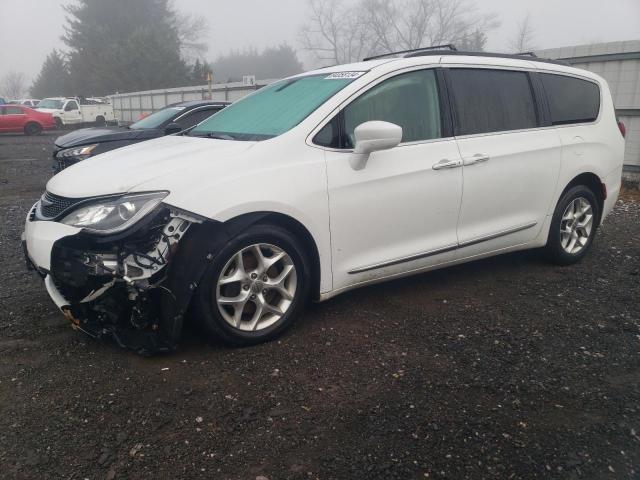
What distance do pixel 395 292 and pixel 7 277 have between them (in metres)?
3.21

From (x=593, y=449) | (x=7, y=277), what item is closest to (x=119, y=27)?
(x=7, y=277)

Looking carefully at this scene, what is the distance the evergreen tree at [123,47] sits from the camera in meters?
43.2

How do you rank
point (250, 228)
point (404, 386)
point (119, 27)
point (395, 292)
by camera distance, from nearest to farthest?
point (404, 386) < point (250, 228) < point (395, 292) < point (119, 27)

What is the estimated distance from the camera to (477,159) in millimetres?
3992

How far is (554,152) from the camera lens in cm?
451

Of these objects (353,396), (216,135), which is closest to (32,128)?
(216,135)

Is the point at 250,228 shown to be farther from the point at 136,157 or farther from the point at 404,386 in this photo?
the point at 404,386

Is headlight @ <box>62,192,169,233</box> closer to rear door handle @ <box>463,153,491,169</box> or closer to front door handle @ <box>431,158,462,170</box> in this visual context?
front door handle @ <box>431,158,462,170</box>

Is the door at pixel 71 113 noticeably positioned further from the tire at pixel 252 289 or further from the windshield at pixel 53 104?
the tire at pixel 252 289

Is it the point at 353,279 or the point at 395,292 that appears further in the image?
the point at 395,292

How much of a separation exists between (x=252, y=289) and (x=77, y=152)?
5.47 meters

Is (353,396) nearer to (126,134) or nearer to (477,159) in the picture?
(477,159)

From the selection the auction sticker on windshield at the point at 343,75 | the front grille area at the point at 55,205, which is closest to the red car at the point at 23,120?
the front grille area at the point at 55,205

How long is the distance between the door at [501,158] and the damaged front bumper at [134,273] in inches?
80.0
